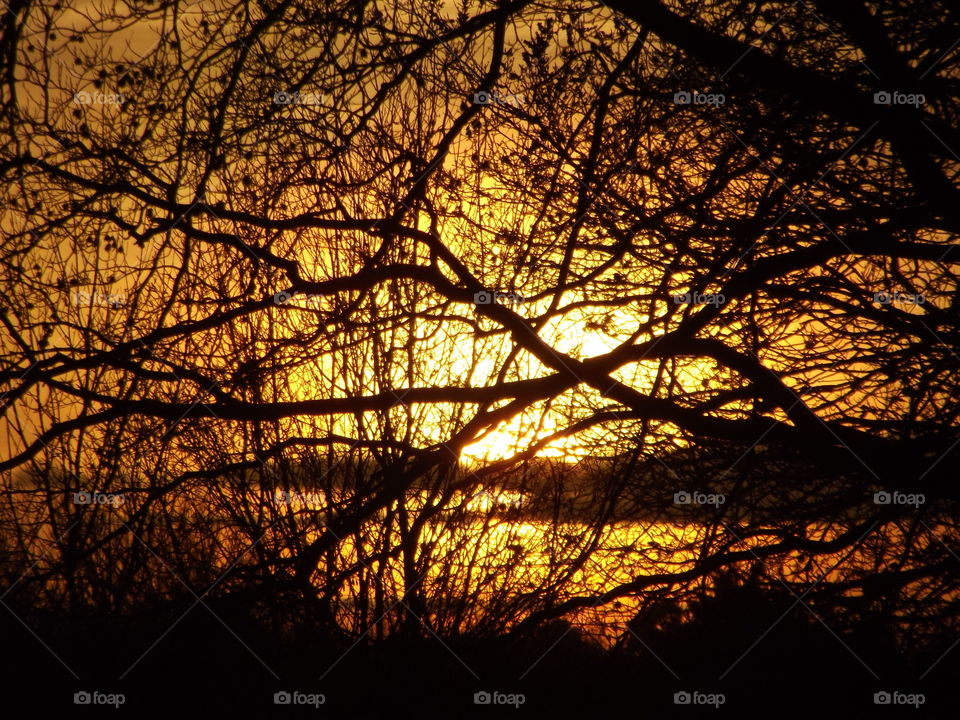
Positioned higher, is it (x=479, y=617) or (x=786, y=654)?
(x=479, y=617)

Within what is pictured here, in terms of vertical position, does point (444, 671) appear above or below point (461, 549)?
below

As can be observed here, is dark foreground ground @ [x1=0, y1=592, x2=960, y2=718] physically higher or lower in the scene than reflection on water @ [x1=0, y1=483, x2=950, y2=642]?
lower

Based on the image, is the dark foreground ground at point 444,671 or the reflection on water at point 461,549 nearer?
the reflection on water at point 461,549

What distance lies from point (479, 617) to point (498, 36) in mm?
4010

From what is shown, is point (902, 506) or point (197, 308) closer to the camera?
point (902, 506)

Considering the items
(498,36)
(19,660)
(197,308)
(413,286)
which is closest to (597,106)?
(498,36)

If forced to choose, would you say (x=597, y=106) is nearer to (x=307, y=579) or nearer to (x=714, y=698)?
(x=307, y=579)

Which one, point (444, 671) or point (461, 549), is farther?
point (444, 671)

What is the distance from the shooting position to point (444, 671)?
490cm

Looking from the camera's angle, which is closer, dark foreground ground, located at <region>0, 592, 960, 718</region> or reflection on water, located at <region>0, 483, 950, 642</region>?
reflection on water, located at <region>0, 483, 950, 642</region>

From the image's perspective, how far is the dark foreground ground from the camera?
4.83 meters

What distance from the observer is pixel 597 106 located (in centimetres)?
489

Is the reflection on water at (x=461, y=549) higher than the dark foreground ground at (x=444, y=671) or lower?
higher

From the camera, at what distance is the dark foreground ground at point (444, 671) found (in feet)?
15.9
